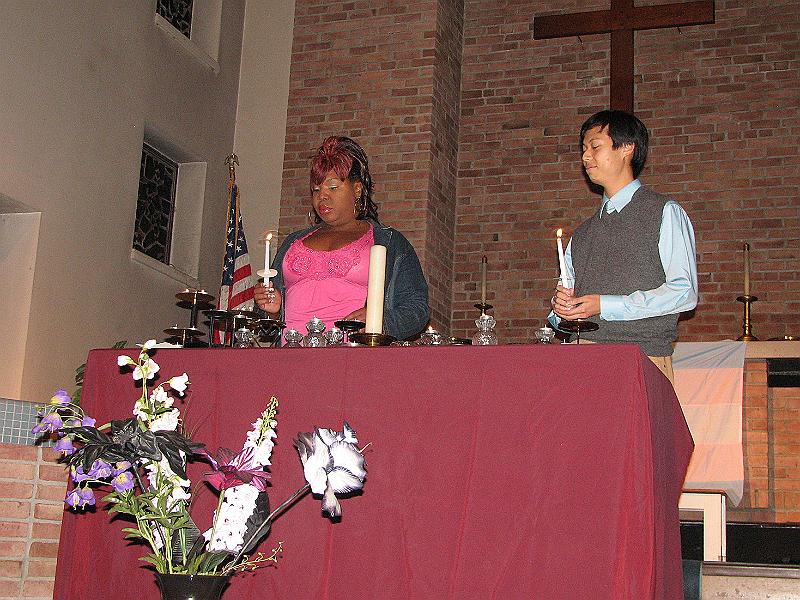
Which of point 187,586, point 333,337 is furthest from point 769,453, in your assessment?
point 187,586

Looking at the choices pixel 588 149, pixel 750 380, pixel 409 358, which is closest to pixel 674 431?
pixel 409 358

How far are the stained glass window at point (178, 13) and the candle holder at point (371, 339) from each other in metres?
6.05

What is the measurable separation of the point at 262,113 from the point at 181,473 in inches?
263

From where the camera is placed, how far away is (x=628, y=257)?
329 centimetres

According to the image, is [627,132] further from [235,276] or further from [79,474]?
[235,276]

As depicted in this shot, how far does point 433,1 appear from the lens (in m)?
7.95

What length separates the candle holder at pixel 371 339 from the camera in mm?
2752

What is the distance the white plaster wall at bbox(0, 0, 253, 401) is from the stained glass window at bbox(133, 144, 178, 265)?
0.26 meters

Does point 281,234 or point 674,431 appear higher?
point 281,234

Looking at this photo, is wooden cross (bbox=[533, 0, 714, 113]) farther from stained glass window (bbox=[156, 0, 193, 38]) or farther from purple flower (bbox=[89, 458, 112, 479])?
purple flower (bbox=[89, 458, 112, 479])

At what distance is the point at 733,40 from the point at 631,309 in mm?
5756

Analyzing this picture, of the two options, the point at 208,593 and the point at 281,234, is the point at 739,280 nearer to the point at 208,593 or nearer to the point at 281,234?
the point at 281,234

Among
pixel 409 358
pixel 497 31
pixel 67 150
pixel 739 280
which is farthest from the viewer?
pixel 497 31

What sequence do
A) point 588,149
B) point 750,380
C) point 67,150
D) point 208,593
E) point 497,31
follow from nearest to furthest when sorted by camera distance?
point 208,593
point 588,149
point 750,380
point 67,150
point 497,31
